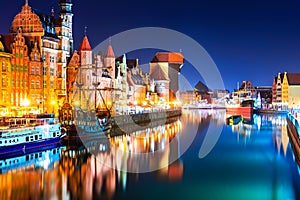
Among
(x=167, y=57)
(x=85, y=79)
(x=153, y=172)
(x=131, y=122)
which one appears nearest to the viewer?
(x=153, y=172)

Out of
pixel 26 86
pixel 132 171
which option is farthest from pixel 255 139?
pixel 26 86

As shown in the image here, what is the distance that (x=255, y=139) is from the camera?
150ft

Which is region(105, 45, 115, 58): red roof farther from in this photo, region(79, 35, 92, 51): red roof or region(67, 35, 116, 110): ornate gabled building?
region(79, 35, 92, 51): red roof

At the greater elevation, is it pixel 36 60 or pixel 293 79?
pixel 293 79

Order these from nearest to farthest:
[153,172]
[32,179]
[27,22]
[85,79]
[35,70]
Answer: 1. [32,179]
2. [153,172]
3. [35,70]
4. [27,22]
5. [85,79]

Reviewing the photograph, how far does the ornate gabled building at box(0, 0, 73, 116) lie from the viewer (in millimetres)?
45312

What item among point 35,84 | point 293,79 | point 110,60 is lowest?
point 35,84

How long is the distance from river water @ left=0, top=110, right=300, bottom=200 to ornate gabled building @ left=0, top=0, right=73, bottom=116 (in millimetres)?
12008

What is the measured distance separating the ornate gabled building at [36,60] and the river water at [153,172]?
39.4 ft

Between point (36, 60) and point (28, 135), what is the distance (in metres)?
16.5

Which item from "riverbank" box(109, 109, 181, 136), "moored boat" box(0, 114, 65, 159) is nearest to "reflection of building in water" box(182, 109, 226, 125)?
"riverbank" box(109, 109, 181, 136)

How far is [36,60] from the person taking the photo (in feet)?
157

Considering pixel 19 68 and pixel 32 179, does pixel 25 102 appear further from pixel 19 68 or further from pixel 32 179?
pixel 32 179

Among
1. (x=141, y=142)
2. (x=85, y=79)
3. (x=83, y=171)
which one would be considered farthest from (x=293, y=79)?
(x=83, y=171)
